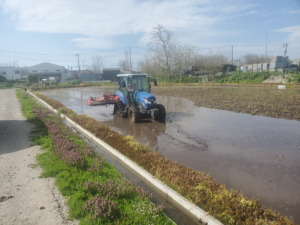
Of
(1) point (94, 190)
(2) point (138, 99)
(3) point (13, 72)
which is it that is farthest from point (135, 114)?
(3) point (13, 72)

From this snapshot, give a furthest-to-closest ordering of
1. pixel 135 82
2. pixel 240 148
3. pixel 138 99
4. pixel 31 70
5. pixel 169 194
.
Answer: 1. pixel 31 70
2. pixel 135 82
3. pixel 138 99
4. pixel 240 148
5. pixel 169 194

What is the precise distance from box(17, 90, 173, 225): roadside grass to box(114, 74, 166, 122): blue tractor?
3907 millimetres

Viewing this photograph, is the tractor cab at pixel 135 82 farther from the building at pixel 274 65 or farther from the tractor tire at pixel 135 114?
the building at pixel 274 65

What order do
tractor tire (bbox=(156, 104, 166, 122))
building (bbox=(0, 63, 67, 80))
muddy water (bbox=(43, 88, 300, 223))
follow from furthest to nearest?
building (bbox=(0, 63, 67, 80))
tractor tire (bbox=(156, 104, 166, 122))
muddy water (bbox=(43, 88, 300, 223))

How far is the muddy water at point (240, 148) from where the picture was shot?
441cm

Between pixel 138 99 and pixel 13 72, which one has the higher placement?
pixel 13 72

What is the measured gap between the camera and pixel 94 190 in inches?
165

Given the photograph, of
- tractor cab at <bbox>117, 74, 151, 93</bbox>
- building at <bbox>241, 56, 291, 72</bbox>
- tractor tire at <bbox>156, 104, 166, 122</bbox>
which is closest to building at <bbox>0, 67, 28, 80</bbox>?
building at <bbox>241, 56, 291, 72</bbox>

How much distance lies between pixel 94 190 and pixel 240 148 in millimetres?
4471

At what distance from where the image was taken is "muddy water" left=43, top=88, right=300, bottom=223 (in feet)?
14.5

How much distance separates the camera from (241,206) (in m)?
3.48

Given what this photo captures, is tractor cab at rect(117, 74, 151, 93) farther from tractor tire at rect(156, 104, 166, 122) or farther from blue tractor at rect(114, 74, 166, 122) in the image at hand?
tractor tire at rect(156, 104, 166, 122)

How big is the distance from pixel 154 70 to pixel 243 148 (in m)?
45.8

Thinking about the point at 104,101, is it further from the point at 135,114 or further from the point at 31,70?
the point at 31,70
